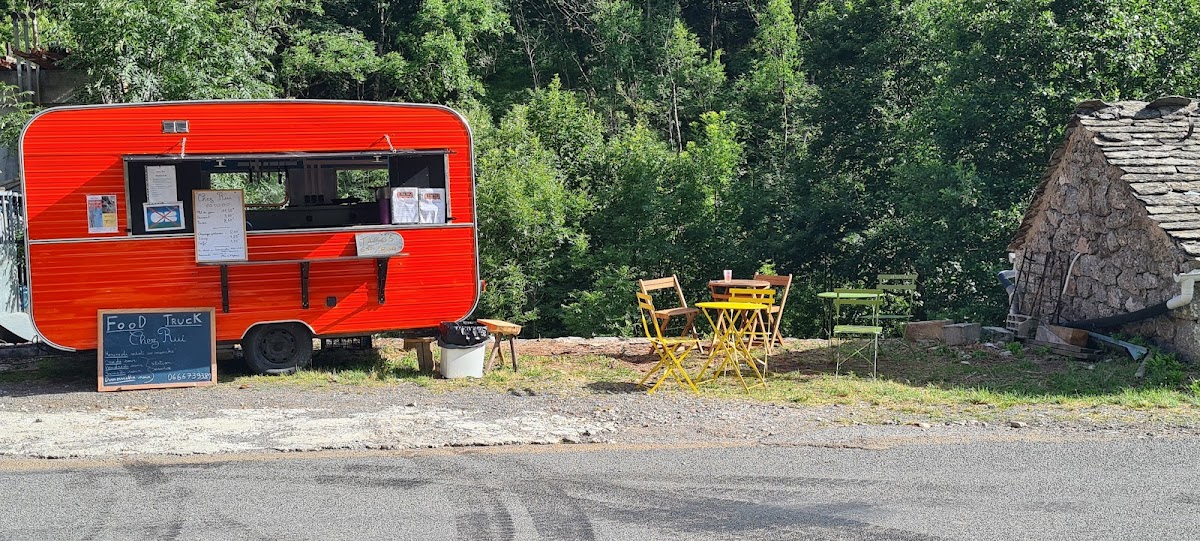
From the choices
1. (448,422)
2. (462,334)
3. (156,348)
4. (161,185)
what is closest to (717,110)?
(462,334)

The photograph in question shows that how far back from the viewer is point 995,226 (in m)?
16.0

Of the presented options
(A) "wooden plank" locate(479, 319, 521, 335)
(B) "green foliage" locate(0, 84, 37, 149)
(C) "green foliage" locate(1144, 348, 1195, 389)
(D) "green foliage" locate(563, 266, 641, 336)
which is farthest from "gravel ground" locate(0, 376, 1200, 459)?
(D) "green foliage" locate(563, 266, 641, 336)

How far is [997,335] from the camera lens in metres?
12.3

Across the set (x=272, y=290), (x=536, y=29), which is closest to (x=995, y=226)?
(x=272, y=290)

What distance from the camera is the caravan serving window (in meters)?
10.0

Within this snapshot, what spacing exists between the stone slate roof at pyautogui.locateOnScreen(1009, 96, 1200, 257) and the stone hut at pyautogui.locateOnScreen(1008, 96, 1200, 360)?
0.03 feet

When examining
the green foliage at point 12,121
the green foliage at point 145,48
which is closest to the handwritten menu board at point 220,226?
the green foliage at point 145,48

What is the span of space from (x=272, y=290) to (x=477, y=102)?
14443 mm

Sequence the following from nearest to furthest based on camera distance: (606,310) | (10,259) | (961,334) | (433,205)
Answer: (433,205) → (961,334) → (10,259) → (606,310)

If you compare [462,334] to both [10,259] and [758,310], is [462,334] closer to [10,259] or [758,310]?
[758,310]

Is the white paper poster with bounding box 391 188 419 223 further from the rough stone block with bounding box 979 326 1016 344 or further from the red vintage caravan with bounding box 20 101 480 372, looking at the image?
the rough stone block with bounding box 979 326 1016 344

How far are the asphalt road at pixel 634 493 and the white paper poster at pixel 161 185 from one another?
3559 millimetres

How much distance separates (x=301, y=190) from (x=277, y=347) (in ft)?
5.61

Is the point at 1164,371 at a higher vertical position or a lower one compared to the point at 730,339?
lower
